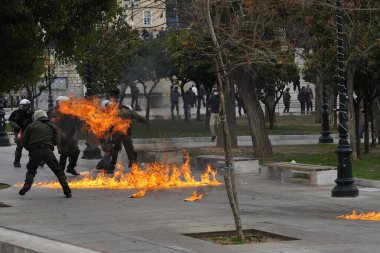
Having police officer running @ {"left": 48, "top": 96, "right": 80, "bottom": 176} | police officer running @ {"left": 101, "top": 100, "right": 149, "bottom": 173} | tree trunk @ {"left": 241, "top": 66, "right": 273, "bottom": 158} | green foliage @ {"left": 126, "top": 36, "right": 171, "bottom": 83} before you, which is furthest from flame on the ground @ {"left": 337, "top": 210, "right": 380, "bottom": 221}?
tree trunk @ {"left": 241, "top": 66, "right": 273, "bottom": 158}

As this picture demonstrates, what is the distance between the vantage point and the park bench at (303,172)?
17.6 metres

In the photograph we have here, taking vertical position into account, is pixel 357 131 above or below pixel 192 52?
below

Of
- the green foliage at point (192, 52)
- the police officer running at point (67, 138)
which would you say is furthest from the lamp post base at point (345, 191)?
the police officer running at point (67, 138)

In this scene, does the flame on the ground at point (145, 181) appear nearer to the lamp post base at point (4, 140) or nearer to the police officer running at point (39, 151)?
the police officer running at point (39, 151)

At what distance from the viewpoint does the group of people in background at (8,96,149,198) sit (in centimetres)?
1552

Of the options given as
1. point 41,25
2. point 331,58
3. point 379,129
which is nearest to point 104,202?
point 41,25

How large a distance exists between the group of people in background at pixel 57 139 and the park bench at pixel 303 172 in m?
3.08

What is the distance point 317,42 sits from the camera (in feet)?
72.8

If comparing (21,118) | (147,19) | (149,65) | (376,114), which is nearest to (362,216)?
(21,118)

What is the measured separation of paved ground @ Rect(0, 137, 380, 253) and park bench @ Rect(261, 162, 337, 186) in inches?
12.0

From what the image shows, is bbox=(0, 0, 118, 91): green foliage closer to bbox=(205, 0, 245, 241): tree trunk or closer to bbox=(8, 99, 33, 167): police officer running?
bbox=(205, 0, 245, 241): tree trunk

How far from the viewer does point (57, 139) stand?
15.7 meters

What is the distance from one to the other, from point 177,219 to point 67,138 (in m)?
7.48

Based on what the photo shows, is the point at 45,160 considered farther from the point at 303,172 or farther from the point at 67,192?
the point at 303,172
